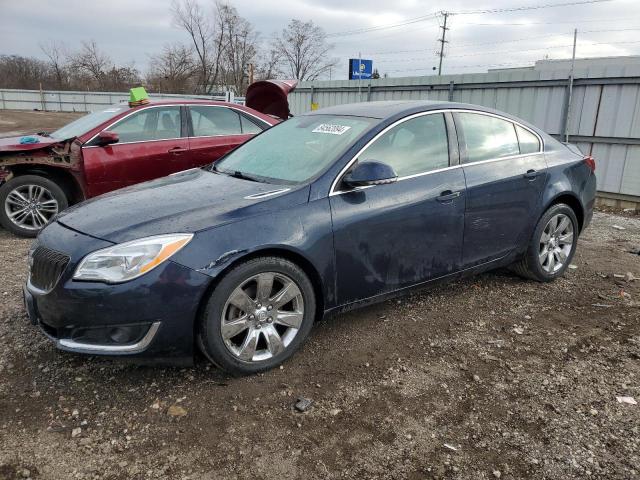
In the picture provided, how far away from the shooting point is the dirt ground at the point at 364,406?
2.30 m

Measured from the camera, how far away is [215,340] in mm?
2744

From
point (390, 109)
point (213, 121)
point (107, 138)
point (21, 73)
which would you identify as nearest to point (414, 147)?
point (390, 109)

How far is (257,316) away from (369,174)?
111 cm

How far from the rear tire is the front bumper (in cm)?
298

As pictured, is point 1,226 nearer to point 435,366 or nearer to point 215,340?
point 215,340

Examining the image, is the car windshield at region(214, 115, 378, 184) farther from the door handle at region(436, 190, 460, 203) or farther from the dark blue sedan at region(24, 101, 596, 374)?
the door handle at region(436, 190, 460, 203)

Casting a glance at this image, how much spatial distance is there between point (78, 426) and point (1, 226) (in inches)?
191

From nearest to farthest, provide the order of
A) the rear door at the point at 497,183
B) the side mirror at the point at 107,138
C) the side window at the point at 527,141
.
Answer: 1. the rear door at the point at 497,183
2. the side window at the point at 527,141
3. the side mirror at the point at 107,138

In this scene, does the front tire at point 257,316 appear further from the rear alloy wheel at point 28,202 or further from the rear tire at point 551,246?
the rear alloy wheel at point 28,202

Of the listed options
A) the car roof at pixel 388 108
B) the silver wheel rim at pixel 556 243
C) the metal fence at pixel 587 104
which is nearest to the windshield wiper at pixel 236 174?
the car roof at pixel 388 108

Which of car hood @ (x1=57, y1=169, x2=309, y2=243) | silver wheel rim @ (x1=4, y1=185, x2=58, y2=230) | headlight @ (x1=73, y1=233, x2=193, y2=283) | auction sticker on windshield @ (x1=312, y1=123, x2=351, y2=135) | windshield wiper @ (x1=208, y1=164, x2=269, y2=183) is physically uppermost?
auction sticker on windshield @ (x1=312, y1=123, x2=351, y2=135)

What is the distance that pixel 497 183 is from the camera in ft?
12.7

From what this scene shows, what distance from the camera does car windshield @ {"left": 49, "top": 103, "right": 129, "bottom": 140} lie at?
6.01 m

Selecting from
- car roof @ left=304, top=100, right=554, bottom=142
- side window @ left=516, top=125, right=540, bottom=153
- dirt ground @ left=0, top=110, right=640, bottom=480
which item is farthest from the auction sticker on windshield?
side window @ left=516, top=125, right=540, bottom=153
